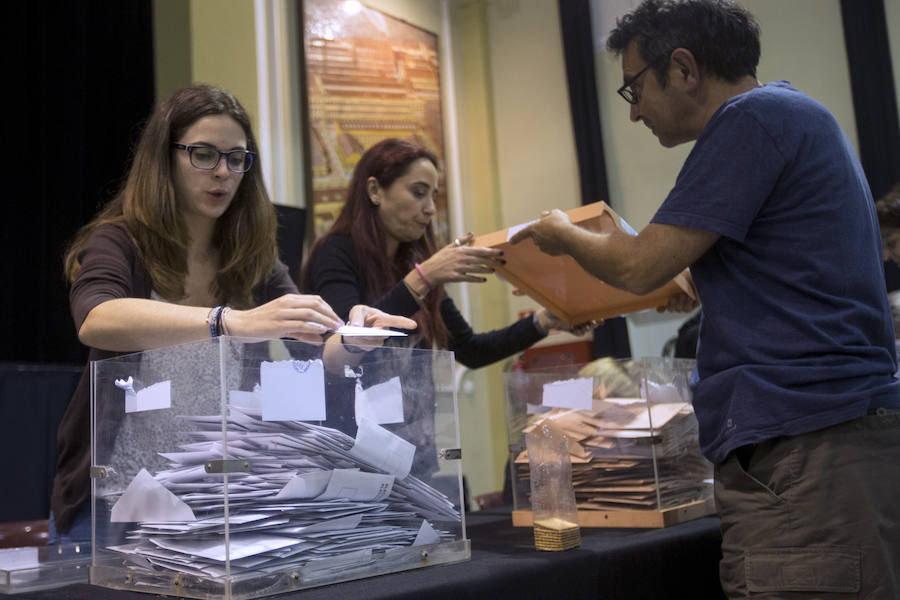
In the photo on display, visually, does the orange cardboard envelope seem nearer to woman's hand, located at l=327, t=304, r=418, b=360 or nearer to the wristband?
the wristband

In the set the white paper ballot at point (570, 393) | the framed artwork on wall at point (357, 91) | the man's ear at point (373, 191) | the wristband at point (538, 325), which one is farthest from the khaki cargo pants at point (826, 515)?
the framed artwork on wall at point (357, 91)

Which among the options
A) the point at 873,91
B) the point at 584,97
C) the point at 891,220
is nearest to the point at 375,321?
the point at 891,220

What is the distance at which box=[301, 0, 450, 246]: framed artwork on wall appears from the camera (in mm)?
4395

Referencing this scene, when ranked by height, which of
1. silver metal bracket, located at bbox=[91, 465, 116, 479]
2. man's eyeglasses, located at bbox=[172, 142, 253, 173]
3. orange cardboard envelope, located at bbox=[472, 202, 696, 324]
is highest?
man's eyeglasses, located at bbox=[172, 142, 253, 173]

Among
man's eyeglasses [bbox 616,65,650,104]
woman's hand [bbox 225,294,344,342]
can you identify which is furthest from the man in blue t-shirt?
woman's hand [bbox 225,294,344,342]

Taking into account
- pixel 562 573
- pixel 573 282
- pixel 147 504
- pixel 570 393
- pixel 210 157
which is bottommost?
pixel 562 573

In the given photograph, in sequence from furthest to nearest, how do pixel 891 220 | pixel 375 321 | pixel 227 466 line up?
pixel 891 220 < pixel 375 321 < pixel 227 466

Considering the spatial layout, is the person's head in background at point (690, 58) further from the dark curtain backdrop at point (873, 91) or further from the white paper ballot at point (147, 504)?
the dark curtain backdrop at point (873, 91)

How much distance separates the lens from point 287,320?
3.96 ft

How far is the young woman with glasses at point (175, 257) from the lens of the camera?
130 cm

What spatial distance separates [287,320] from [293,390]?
0.51 ft

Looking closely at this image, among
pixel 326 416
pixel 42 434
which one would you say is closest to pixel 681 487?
pixel 326 416

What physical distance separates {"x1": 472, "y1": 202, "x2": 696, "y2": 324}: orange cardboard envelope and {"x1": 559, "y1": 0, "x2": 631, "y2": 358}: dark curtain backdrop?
2.56 metres

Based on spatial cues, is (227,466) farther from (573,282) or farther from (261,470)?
(573,282)
